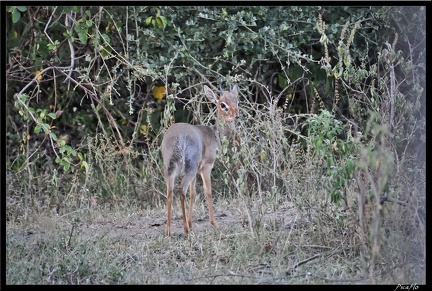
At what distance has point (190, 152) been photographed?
653 centimetres

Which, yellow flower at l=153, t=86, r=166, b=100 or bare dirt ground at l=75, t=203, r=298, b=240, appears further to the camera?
yellow flower at l=153, t=86, r=166, b=100

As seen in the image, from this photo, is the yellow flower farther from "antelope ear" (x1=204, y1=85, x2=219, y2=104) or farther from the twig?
the twig

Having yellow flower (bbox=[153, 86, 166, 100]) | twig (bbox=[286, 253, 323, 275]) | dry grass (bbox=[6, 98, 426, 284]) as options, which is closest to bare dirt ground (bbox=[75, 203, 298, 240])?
dry grass (bbox=[6, 98, 426, 284])

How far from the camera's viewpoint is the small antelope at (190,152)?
644 centimetres

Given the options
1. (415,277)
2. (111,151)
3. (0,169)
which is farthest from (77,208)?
(415,277)

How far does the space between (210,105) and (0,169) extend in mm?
3208

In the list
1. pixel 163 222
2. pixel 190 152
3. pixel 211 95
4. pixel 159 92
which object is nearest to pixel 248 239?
pixel 190 152

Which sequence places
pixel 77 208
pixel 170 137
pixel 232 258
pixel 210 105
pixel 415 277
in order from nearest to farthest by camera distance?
pixel 415 277 → pixel 232 258 → pixel 170 137 → pixel 77 208 → pixel 210 105

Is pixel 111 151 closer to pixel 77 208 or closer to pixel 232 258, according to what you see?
pixel 77 208

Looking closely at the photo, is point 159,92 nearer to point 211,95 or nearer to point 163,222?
point 211,95

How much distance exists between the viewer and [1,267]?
5258 mm

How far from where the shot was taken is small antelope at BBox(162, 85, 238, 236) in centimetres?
644

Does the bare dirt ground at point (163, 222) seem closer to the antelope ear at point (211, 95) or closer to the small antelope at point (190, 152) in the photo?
the small antelope at point (190, 152)

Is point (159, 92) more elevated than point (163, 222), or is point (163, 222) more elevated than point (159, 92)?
point (159, 92)
